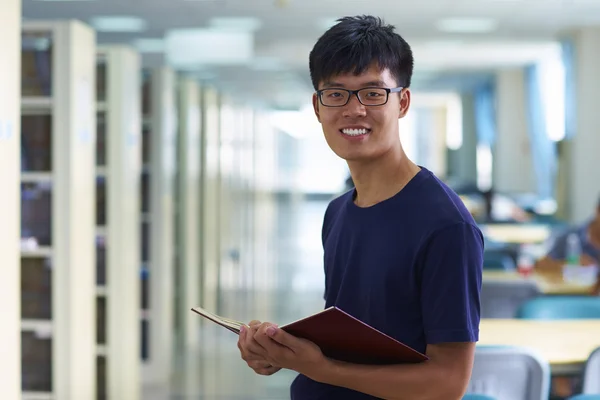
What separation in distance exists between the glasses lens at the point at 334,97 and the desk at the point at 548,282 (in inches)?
134

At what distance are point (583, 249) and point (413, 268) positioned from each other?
5207mm

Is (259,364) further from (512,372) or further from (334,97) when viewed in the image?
(512,372)

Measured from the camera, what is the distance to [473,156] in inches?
816

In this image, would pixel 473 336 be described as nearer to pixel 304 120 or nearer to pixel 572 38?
pixel 572 38

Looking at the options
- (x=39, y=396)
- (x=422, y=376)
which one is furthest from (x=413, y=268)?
(x=39, y=396)

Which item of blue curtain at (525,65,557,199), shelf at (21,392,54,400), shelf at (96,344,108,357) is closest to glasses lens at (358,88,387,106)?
shelf at (21,392,54,400)

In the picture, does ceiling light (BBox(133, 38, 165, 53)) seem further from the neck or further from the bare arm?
the bare arm

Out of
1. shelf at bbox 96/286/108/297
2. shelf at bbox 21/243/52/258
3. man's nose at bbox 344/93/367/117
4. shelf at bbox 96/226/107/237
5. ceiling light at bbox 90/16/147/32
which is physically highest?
ceiling light at bbox 90/16/147/32

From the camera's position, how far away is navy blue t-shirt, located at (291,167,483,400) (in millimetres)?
1413

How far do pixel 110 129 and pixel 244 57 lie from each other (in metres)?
6.27

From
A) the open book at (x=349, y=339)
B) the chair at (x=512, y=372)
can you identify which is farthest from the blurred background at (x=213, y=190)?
the open book at (x=349, y=339)

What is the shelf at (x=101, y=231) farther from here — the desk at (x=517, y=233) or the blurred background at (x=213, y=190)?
the desk at (x=517, y=233)

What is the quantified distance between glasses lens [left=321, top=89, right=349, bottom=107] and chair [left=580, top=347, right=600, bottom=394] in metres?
1.87

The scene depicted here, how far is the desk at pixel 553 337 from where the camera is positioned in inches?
127
